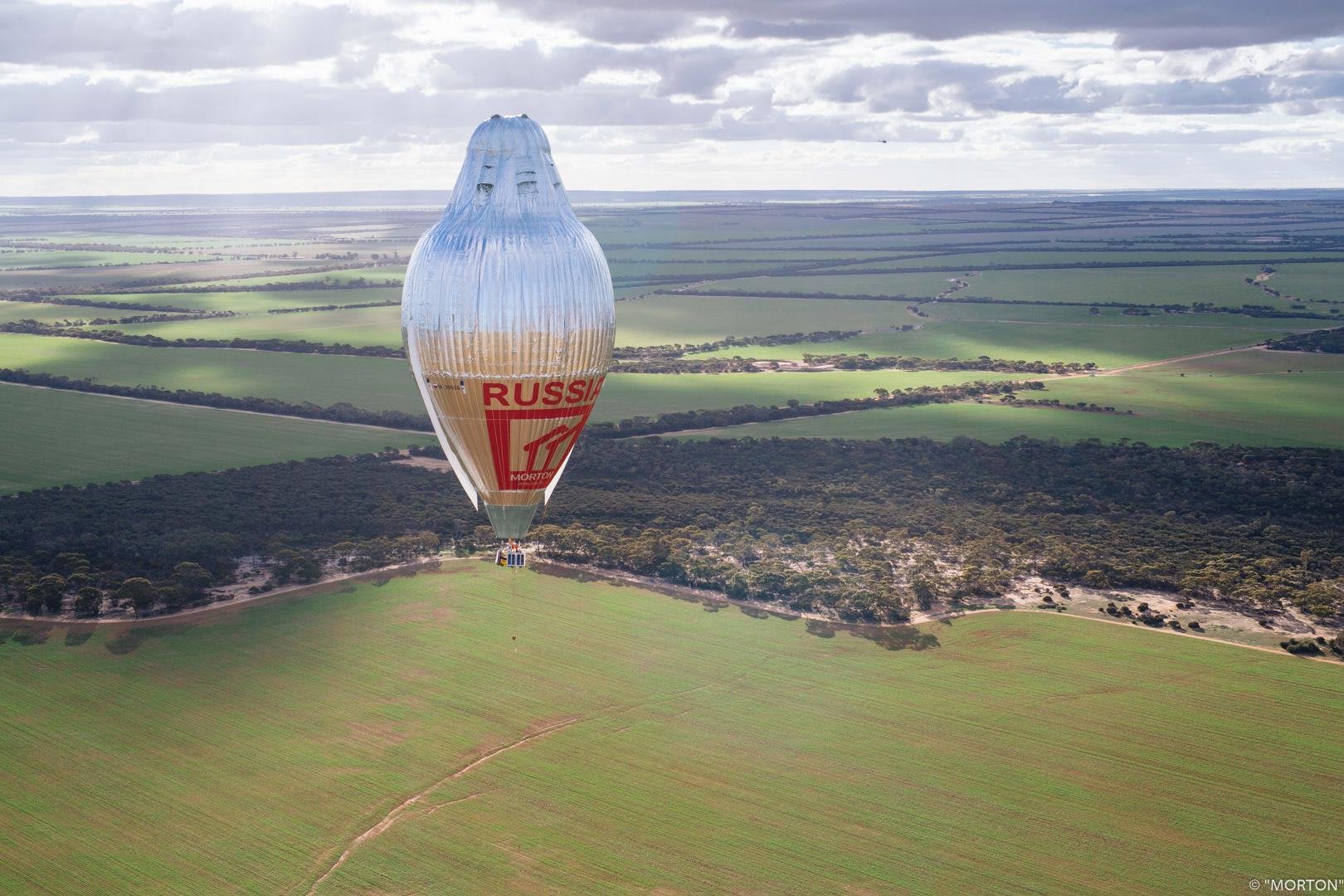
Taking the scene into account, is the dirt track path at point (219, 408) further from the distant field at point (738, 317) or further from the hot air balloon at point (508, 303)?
the hot air balloon at point (508, 303)

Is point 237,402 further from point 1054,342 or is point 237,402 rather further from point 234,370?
Result: point 1054,342

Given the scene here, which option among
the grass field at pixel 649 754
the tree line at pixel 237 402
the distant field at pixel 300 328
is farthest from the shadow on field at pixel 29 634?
the distant field at pixel 300 328

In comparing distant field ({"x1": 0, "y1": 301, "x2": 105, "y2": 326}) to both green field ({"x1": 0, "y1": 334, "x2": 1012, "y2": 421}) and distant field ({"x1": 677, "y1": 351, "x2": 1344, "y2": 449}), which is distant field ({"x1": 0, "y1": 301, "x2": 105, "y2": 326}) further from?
distant field ({"x1": 677, "y1": 351, "x2": 1344, "y2": 449})

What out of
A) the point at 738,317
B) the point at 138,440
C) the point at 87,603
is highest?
the point at 738,317

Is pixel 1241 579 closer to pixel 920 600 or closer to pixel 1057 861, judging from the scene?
pixel 920 600

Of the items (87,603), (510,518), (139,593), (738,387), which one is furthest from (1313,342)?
(87,603)

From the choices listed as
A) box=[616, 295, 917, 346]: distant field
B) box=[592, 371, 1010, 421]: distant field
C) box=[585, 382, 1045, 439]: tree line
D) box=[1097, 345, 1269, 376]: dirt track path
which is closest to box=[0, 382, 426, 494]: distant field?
box=[585, 382, 1045, 439]: tree line
